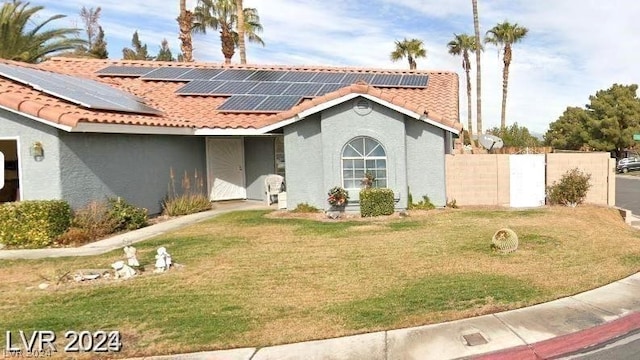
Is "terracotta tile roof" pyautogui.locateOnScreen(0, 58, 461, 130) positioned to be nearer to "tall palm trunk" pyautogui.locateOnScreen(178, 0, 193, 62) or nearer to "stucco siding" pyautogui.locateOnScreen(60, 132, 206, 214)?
"stucco siding" pyautogui.locateOnScreen(60, 132, 206, 214)

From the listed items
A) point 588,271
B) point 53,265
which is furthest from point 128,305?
point 588,271

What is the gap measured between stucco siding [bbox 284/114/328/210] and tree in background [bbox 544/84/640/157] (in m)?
43.0

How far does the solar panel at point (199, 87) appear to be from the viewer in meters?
17.4

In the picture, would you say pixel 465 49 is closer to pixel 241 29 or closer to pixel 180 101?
pixel 241 29

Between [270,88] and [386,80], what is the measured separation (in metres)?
4.62

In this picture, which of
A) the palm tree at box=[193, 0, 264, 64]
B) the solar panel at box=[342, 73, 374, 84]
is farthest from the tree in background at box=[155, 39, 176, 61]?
the solar panel at box=[342, 73, 374, 84]

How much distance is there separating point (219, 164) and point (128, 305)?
428 inches

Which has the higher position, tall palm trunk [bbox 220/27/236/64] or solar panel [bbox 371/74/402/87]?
tall palm trunk [bbox 220/27/236/64]

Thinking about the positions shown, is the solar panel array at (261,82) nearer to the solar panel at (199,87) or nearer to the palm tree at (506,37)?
the solar panel at (199,87)

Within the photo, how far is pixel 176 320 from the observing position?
5.50m

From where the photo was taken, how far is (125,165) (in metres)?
12.4

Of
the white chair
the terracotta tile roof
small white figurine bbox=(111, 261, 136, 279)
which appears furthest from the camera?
the white chair

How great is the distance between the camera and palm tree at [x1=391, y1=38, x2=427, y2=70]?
1655 inches

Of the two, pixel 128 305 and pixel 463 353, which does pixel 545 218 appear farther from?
pixel 128 305
